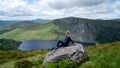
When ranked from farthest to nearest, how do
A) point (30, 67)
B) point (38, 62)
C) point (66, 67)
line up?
point (38, 62)
point (30, 67)
point (66, 67)

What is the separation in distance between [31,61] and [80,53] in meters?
10.4

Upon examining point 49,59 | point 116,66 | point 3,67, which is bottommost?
point 3,67

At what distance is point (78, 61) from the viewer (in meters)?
28.4

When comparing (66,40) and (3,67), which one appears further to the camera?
(3,67)

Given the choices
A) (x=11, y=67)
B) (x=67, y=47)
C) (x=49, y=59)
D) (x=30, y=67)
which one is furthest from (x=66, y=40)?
(x=11, y=67)

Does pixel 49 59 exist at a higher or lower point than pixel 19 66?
higher

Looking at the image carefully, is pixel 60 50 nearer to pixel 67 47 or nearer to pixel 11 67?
pixel 67 47

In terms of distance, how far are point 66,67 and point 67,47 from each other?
315 inches

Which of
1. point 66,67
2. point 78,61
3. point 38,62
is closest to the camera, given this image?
point 66,67

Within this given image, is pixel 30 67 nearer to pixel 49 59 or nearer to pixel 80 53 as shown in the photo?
pixel 49 59

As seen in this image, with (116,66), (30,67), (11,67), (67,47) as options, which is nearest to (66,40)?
(67,47)

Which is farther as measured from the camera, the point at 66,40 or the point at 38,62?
the point at 38,62

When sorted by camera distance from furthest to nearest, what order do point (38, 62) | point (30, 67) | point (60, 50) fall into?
1. point (38, 62)
2. point (30, 67)
3. point (60, 50)

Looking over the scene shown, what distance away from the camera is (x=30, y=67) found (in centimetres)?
3403
